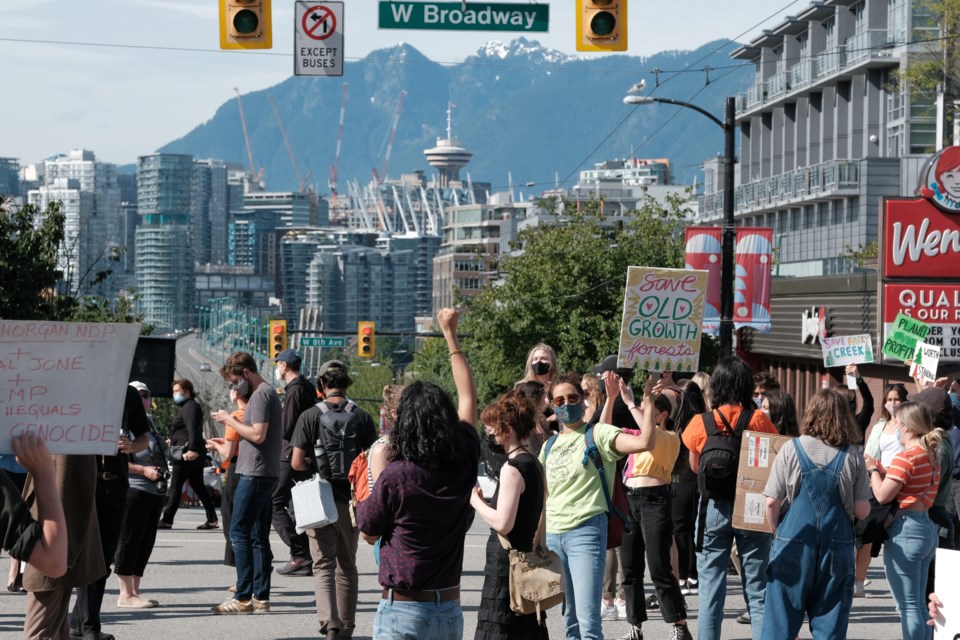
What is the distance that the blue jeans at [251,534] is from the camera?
34.9 ft

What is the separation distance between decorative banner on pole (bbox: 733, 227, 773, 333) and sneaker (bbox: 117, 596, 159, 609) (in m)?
14.5

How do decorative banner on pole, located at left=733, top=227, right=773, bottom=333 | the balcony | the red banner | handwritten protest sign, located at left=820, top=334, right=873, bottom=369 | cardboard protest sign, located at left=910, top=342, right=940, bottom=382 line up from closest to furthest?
cardboard protest sign, located at left=910, top=342, right=940, bottom=382
handwritten protest sign, located at left=820, top=334, right=873, bottom=369
the red banner
decorative banner on pole, located at left=733, top=227, right=773, bottom=333
the balcony

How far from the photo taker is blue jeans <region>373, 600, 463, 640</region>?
6.30m

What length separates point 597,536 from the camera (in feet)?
27.1

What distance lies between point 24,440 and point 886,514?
522 centimetres

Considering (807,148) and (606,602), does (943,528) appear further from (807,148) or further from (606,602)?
(807,148)

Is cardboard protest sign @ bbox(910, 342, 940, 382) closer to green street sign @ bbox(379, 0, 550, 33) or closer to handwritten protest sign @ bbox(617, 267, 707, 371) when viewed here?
handwritten protest sign @ bbox(617, 267, 707, 371)

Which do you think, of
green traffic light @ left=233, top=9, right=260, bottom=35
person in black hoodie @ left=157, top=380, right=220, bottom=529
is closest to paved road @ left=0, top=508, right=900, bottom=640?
person in black hoodie @ left=157, top=380, right=220, bottom=529

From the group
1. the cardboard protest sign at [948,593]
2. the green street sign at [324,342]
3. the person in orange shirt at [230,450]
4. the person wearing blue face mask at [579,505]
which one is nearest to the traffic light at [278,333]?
the green street sign at [324,342]

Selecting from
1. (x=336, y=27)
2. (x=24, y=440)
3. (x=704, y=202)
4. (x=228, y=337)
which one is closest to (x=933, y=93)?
(x=704, y=202)

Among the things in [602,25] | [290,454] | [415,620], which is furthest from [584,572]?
[602,25]

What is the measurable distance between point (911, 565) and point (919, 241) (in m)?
13.4

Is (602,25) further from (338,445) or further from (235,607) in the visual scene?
(235,607)

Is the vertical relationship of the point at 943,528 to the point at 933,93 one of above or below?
below
